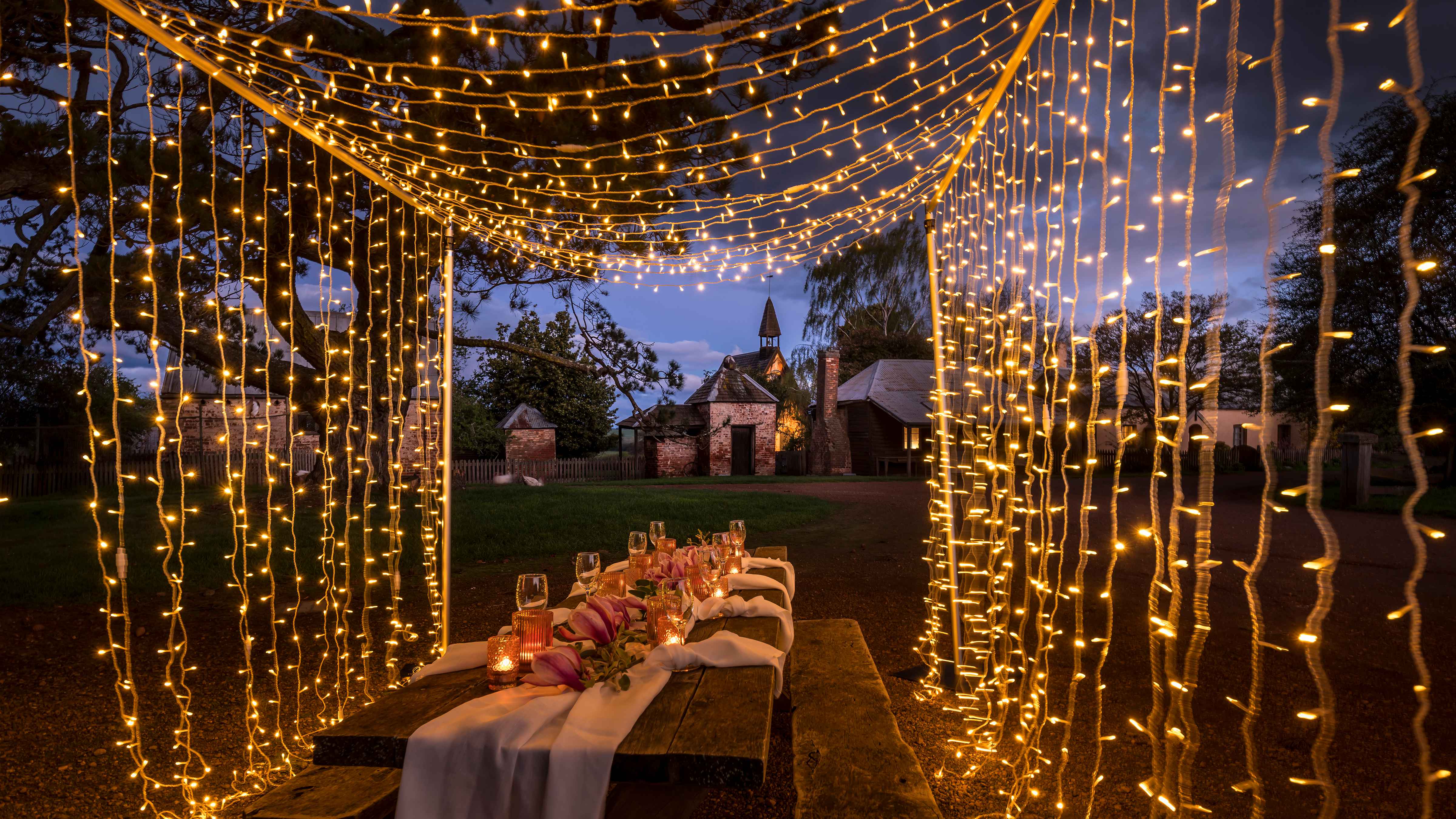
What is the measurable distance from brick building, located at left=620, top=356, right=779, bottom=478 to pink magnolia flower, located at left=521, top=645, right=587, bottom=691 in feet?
66.1

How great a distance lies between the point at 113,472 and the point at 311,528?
996 centimetres

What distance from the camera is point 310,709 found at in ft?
12.7

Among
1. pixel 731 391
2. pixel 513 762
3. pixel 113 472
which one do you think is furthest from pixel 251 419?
pixel 513 762

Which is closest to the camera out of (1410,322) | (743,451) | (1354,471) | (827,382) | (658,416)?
(1410,322)

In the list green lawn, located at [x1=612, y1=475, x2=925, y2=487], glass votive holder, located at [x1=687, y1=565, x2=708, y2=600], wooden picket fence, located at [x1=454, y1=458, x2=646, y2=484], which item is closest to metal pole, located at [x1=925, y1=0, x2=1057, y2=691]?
glass votive holder, located at [x1=687, y1=565, x2=708, y2=600]

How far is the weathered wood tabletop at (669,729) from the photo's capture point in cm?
166

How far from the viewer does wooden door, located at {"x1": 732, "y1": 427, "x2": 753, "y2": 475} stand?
23.6m

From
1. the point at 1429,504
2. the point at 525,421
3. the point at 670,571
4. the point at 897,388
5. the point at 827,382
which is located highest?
the point at 827,382

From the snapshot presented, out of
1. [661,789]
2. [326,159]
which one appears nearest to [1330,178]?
[661,789]

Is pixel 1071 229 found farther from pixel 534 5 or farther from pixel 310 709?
pixel 310 709

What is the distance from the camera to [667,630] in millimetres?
2387

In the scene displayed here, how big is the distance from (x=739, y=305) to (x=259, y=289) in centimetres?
17770

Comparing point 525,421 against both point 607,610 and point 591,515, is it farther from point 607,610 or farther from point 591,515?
point 607,610

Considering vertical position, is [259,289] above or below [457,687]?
above
